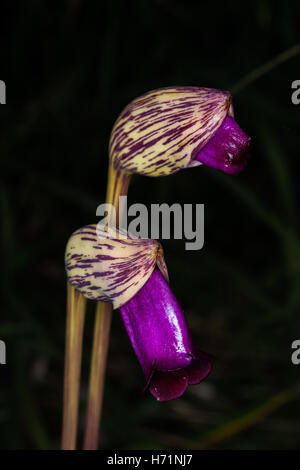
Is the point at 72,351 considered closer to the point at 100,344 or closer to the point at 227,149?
the point at 100,344

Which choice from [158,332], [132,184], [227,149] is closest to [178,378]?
[158,332]

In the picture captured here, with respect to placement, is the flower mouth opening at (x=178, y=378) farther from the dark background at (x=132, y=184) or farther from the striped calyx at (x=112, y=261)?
the dark background at (x=132, y=184)

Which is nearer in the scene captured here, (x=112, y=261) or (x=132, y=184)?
(x=112, y=261)

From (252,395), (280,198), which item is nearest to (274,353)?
(252,395)

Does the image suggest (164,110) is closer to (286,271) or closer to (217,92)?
(217,92)

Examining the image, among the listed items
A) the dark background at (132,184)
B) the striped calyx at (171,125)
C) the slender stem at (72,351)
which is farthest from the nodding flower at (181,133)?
the dark background at (132,184)

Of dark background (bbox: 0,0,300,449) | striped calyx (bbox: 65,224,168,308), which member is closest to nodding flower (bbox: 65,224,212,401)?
striped calyx (bbox: 65,224,168,308)

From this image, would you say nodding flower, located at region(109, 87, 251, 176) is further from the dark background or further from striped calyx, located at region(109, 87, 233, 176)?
the dark background
